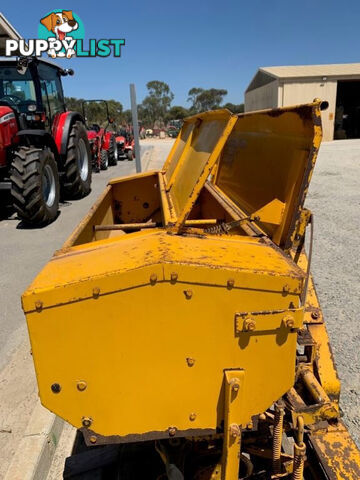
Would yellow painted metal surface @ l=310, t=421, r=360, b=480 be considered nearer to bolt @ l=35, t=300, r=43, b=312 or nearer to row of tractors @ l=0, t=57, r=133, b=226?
bolt @ l=35, t=300, r=43, b=312

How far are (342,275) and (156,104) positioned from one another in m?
56.8

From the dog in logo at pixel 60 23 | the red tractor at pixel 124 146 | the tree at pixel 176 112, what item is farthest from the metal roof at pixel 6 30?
the tree at pixel 176 112

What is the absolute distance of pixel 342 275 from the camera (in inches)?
167

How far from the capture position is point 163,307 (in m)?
A: 1.31

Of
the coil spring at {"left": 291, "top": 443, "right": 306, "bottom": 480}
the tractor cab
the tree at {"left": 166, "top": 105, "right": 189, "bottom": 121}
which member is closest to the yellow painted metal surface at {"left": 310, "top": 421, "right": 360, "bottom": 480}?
the coil spring at {"left": 291, "top": 443, "right": 306, "bottom": 480}

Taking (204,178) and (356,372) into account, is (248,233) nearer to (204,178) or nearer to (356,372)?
(204,178)

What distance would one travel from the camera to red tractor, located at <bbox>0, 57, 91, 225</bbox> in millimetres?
5945

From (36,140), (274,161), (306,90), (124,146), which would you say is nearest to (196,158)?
(274,161)

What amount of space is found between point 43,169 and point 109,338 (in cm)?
543

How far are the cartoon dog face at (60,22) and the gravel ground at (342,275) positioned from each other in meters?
9.63

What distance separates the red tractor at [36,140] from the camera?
595cm

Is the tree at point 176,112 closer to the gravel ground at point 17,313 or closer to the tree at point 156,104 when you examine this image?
the tree at point 156,104

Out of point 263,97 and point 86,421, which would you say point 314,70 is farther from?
point 86,421

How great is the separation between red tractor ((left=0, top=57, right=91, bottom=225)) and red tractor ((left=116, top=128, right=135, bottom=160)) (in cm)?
796
